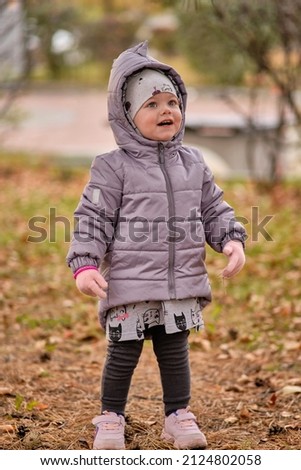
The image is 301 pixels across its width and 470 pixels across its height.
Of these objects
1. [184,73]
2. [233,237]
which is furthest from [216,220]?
[184,73]

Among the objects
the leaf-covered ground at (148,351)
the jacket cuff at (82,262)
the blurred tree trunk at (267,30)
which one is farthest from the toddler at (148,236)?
the blurred tree trunk at (267,30)

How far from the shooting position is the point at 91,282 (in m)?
3.15

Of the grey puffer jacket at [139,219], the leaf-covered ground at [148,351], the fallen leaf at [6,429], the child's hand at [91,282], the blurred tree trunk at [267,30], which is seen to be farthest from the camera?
the blurred tree trunk at [267,30]

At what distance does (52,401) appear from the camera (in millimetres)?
4023

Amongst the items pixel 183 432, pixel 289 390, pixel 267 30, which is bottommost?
pixel 183 432

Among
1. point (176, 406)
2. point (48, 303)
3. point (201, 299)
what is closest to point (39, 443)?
point (176, 406)

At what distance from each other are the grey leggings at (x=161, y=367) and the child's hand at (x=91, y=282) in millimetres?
284

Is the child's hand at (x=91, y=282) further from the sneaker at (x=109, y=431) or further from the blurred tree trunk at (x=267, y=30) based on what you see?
the blurred tree trunk at (x=267, y=30)

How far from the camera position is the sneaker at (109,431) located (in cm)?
334

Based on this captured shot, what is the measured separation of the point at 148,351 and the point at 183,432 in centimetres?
167

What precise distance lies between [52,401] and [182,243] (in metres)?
1.13

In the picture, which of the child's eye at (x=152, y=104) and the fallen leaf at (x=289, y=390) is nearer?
the child's eye at (x=152, y=104)

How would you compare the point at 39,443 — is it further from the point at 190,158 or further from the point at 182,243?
the point at 190,158

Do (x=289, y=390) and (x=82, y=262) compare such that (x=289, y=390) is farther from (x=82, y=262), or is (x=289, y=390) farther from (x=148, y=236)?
(x=82, y=262)
